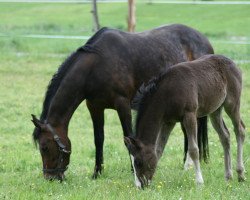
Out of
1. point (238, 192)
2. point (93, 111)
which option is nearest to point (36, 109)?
point (93, 111)

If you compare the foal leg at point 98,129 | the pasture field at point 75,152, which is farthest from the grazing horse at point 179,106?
the foal leg at point 98,129

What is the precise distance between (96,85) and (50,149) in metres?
0.98

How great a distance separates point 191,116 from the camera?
746cm

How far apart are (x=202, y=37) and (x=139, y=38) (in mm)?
1210

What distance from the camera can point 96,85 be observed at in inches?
323

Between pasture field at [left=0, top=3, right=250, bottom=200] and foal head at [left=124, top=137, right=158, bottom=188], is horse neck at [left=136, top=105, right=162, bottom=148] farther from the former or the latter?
pasture field at [left=0, top=3, right=250, bottom=200]

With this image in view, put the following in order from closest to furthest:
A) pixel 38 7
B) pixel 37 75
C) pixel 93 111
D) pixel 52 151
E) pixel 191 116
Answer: pixel 191 116, pixel 52 151, pixel 93 111, pixel 37 75, pixel 38 7

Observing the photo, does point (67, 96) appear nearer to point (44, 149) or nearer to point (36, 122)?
point (36, 122)

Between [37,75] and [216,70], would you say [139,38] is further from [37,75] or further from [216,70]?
[37,75]

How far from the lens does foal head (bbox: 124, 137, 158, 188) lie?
734 cm

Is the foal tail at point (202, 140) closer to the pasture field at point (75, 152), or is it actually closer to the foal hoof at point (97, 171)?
the pasture field at point (75, 152)

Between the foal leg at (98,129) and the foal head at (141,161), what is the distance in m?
1.27

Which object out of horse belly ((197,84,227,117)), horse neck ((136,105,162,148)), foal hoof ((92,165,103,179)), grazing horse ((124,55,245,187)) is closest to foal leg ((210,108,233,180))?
grazing horse ((124,55,245,187))

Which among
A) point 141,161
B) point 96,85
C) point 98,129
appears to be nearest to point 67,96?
point 96,85
